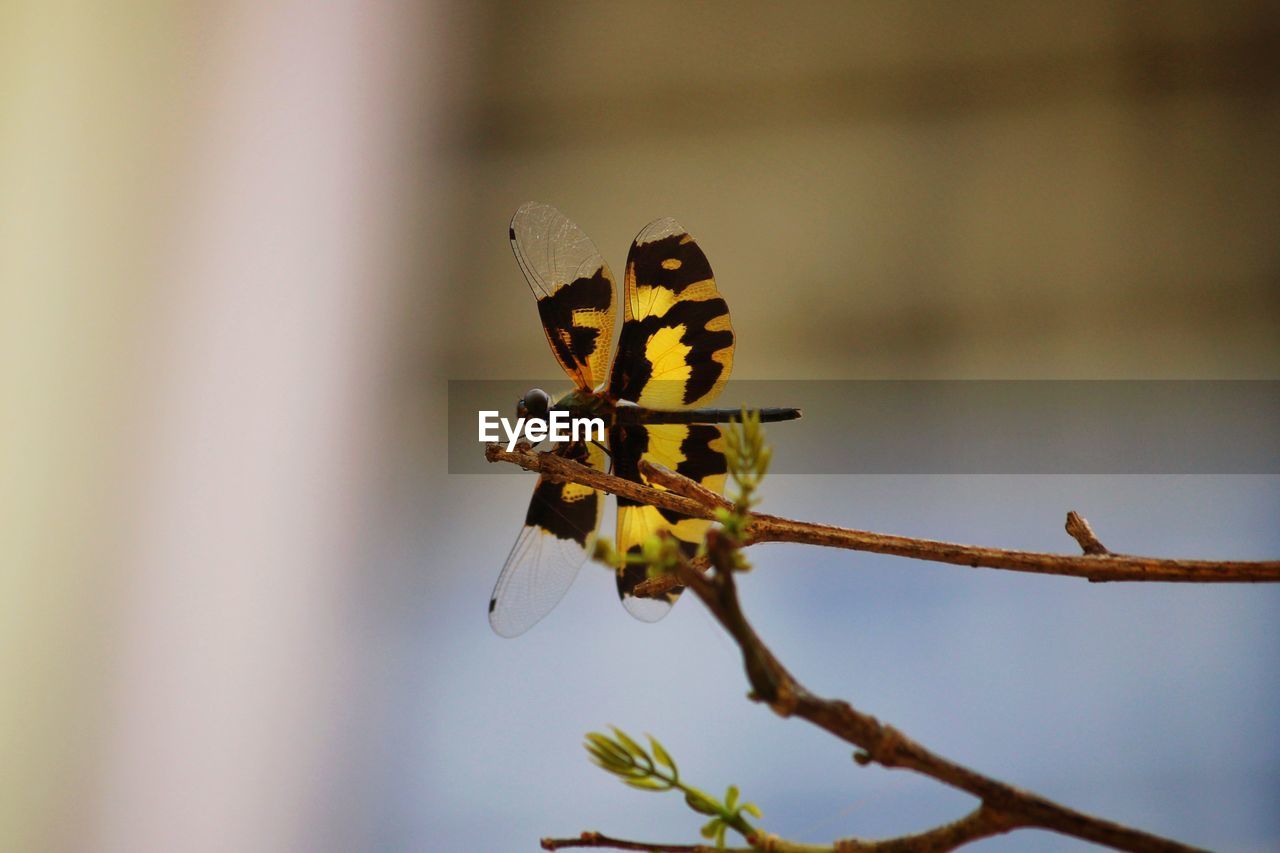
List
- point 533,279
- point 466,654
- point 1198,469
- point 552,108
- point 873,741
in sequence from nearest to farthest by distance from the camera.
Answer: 1. point 873,741
2. point 533,279
3. point 1198,469
4. point 466,654
5. point 552,108

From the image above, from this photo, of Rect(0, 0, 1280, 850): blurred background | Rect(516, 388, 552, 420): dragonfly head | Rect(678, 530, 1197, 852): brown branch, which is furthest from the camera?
Rect(0, 0, 1280, 850): blurred background

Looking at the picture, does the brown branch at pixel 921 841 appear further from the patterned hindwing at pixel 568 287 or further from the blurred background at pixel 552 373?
the blurred background at pixel 552 373

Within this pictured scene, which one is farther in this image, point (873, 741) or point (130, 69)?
point (130, 69)

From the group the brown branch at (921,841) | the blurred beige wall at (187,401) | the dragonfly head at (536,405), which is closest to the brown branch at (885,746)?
the brown branch at (921,841)

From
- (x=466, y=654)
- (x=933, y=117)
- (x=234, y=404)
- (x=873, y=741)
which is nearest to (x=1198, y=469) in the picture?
(x=933, y=117)

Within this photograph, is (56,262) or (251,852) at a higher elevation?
(56,262)

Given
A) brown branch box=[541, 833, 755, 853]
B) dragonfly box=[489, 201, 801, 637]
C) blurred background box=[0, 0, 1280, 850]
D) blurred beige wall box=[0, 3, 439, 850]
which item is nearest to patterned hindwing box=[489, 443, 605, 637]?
dragonfly box=[489, 201, 801, 637]

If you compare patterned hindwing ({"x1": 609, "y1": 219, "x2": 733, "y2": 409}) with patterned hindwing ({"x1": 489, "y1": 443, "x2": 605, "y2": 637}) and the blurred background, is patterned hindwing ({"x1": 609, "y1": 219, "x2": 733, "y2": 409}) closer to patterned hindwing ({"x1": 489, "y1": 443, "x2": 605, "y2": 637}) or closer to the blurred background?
patterned hindwing ({"x1": 489, "y1": 443, "x2": 605, "y2": 637})

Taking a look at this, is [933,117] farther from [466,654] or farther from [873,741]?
[873,741]
